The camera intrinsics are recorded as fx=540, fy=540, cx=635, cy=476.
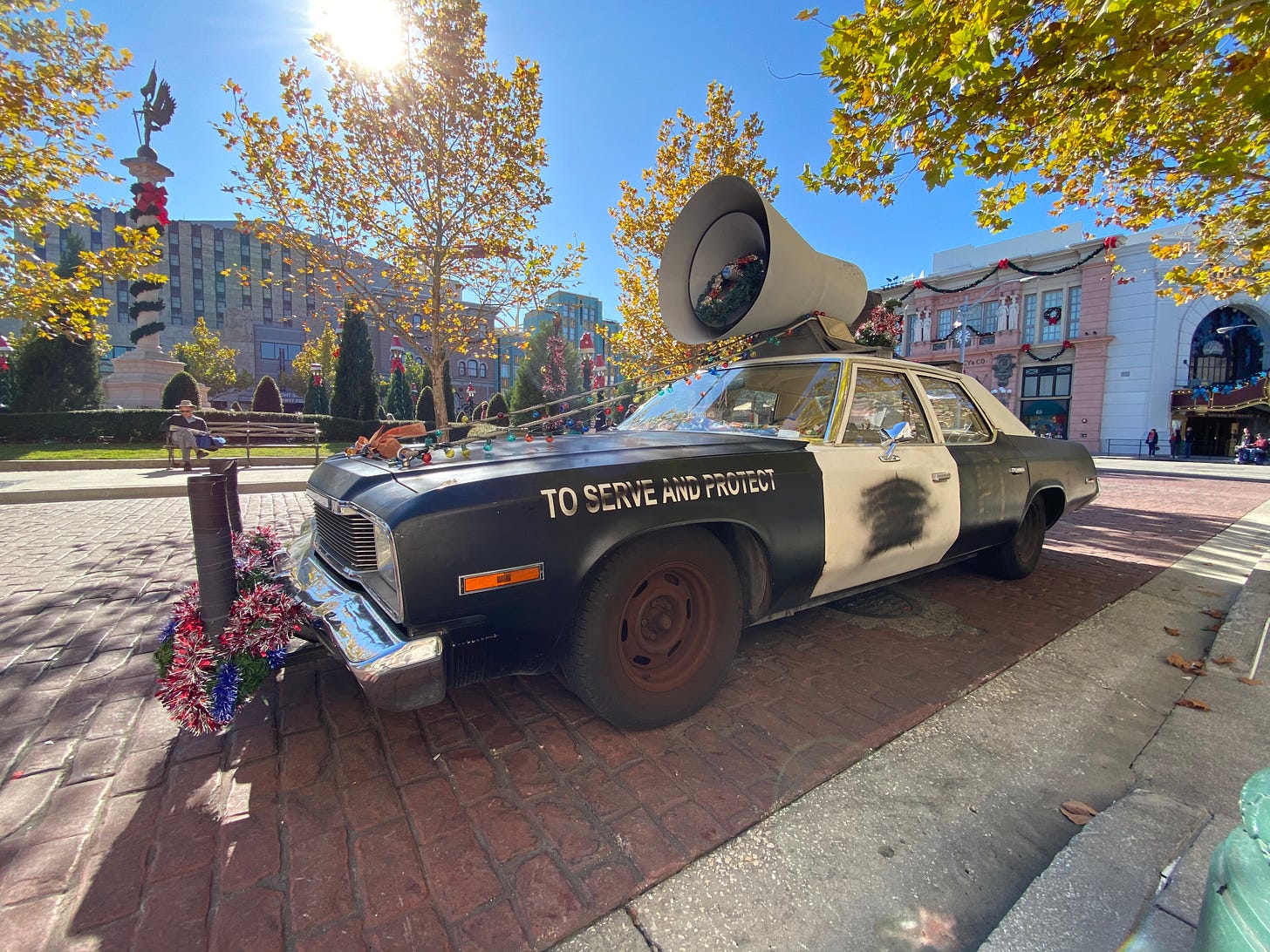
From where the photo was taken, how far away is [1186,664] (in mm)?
2953

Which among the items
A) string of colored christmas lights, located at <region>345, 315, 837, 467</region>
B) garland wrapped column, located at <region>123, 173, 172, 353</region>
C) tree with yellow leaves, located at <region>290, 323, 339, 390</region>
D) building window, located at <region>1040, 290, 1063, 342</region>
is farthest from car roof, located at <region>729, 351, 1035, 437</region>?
tree with yellow leaves, located at <region>290, 323, 339, 390</region>

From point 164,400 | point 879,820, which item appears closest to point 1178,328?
point 879,820

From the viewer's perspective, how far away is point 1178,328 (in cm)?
2684

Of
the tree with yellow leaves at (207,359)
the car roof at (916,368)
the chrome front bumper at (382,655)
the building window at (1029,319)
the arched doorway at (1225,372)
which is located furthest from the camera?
the tree with yellow leaves at (207,359)

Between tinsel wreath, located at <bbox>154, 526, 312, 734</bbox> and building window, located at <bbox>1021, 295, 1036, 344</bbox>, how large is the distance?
3816 centimetres

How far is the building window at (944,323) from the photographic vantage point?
108 ft

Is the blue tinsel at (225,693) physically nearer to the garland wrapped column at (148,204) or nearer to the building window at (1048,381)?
the garland wrapped column at (148,204)

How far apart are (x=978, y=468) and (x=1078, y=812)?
2.25 m

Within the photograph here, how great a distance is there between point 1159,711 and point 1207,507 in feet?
33.0

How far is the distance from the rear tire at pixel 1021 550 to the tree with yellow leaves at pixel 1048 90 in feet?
8.30

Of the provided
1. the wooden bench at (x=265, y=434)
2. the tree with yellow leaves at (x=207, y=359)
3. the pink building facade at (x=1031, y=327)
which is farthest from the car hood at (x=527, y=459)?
the tree with yellow leaves at (x=207, y=359)

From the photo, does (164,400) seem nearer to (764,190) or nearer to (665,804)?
(764,190)

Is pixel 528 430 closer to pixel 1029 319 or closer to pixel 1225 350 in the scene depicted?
pixel 1029 319

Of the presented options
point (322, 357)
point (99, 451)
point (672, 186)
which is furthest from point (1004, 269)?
point (322, 357)
